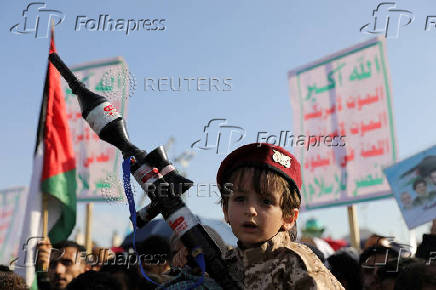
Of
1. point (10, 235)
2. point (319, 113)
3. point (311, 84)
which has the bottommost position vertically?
point (10, 235)

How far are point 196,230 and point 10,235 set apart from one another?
12.8 metres

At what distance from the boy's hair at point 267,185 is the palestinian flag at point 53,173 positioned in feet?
14.6

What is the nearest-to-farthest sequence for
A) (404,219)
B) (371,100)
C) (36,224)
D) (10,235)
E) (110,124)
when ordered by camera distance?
1. (110,124)
2. (36,224)
3. (404,219)
4. (371,100)
5. (10,235)

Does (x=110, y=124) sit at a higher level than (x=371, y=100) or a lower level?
lower

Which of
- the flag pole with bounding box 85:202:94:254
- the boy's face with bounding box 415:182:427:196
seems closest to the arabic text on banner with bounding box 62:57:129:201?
the flag pole with bounding box 85:202:94:254

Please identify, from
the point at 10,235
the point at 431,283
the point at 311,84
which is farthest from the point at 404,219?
the point at 10,235

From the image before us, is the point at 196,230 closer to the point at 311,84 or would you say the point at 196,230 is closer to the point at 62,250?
the point at 62,250

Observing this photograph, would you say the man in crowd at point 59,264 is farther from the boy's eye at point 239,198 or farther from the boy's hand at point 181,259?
the boy's eye at point 239,198

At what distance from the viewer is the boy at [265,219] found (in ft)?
6.28

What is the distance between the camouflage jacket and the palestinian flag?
4.46 metres

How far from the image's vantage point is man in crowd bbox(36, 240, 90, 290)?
206 inches

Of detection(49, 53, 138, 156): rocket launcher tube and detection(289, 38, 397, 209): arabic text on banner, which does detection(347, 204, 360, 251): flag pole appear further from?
detection(49, 53, 138, 156): rocket launcher tube

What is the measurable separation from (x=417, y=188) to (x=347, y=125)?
2.11 meters

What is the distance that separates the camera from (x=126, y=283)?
3.96 m
